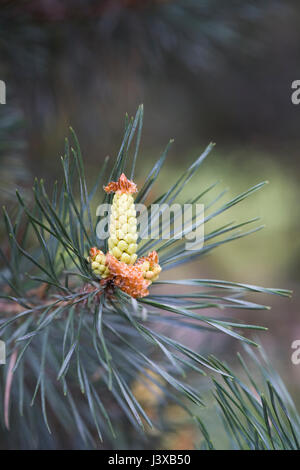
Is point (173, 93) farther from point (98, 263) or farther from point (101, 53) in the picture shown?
point (98, 263)

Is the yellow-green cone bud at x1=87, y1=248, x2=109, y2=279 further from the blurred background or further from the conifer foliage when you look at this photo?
the blurred background

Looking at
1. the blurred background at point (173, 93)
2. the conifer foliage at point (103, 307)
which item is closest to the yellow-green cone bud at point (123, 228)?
the conifer foliage at point (103, 307)

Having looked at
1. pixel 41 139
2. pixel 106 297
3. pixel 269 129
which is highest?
pixel 269 129

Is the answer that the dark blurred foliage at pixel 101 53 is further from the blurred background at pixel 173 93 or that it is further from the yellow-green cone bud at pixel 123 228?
the yellow-green cone bud at pixel 123 228

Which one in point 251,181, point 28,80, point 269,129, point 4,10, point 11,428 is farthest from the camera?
point 251,181

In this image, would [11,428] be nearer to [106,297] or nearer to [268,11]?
[106,297]

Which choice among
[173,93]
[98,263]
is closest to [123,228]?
[98,263]

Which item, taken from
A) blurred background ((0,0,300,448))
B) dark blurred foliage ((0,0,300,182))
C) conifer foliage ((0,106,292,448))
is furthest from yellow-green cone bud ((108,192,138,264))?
dark blurred foliage ((0,0,300,182))
